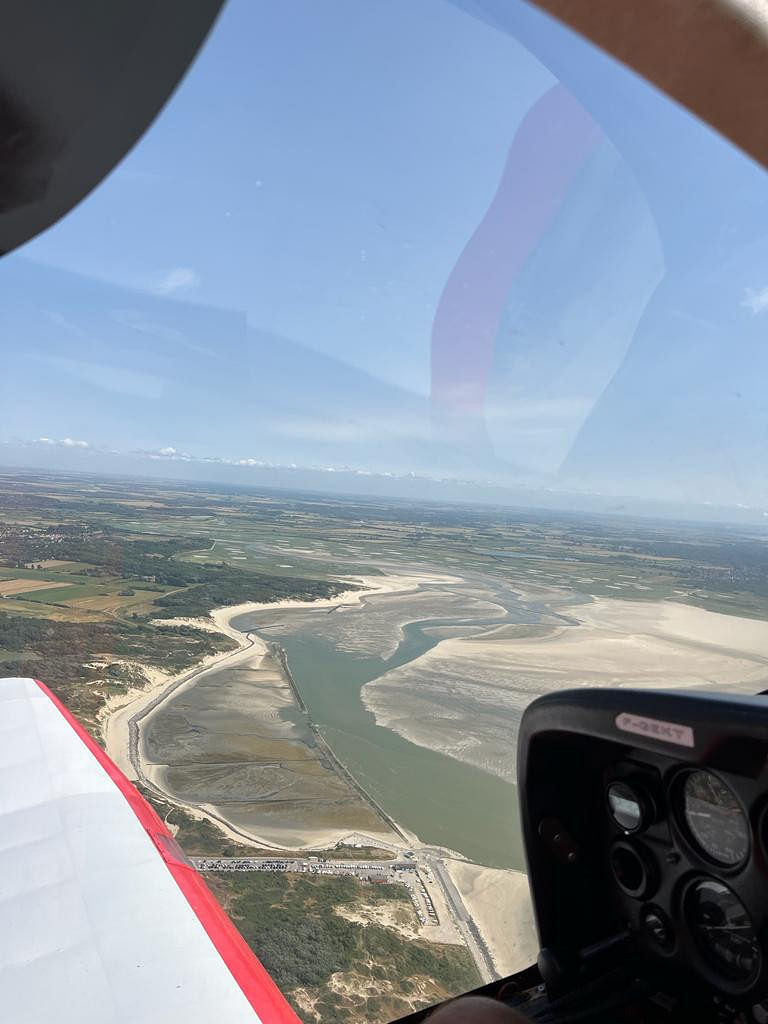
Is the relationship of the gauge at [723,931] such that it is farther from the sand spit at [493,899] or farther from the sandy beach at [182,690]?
the sandy beach at [182,690]

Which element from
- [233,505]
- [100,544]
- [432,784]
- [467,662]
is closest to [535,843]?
[432,784]

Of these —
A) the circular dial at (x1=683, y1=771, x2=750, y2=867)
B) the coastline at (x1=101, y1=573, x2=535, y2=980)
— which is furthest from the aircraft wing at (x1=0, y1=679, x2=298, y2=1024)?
the circular dial at (x1=683, y1=771, x2=750, y2=867)

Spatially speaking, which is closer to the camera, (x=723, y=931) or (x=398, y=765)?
(x=723, y=931)

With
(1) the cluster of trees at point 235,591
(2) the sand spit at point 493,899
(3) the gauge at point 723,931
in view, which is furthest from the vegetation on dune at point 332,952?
(1) the cluster of trees at point 235,591

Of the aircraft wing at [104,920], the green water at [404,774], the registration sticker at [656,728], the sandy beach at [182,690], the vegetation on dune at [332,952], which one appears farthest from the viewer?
the green water at [404,774]

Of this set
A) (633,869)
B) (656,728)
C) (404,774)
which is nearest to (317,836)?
(404,774)

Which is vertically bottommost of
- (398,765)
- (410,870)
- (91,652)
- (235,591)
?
(398,765)

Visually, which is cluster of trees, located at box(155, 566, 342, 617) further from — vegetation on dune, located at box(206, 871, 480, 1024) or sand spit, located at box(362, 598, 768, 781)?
vegetation on dune, located at box(206, 871, 480, 1024)

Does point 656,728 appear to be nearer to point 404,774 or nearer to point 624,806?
point 624,806
